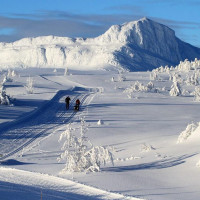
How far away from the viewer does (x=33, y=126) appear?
25578mm

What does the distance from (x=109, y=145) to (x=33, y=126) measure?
6.38 m

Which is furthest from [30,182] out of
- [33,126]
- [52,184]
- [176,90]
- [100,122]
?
[176,90]

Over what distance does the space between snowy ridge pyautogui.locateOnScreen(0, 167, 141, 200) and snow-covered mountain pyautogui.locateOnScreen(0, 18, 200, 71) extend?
454 feet

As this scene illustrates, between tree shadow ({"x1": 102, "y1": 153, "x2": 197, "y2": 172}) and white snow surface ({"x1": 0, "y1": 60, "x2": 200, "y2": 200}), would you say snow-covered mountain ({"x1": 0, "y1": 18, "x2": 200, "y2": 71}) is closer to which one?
white snow surface ({"x1": 0, "y1": 60, "x2": 200, "y2": 200})

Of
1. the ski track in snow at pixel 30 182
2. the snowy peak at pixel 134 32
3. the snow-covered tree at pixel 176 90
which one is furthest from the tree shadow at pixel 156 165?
the snowy peak at pixel 134 32

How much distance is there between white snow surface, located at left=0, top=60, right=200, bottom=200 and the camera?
12.3 m

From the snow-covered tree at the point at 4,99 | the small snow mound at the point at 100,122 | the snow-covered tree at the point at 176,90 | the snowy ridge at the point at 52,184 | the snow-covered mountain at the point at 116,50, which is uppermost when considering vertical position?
the snow-covered mountain at the point at 116,50

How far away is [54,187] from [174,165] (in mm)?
4343

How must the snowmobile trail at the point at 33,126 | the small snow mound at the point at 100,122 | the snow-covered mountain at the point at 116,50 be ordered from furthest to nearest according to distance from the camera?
the snow-covered mountain at the point at 116,50 < the small snow mound at the point at 100,122 < the snowmobile trail at the point at 33,126

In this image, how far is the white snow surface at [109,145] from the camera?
1226 centimetres

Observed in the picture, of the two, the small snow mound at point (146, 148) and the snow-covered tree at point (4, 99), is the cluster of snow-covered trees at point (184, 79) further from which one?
the small snow mound at point (146, 148)

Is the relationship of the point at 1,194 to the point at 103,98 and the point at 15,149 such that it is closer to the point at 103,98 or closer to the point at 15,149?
the point at 15,149

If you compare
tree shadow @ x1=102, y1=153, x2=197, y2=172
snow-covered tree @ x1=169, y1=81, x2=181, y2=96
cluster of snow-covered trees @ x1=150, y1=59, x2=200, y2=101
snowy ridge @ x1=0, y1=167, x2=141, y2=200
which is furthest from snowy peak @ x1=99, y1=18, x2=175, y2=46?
snowy ridge @ x1=0, y1=167, x2=141, y2=200

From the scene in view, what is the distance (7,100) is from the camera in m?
32.8
